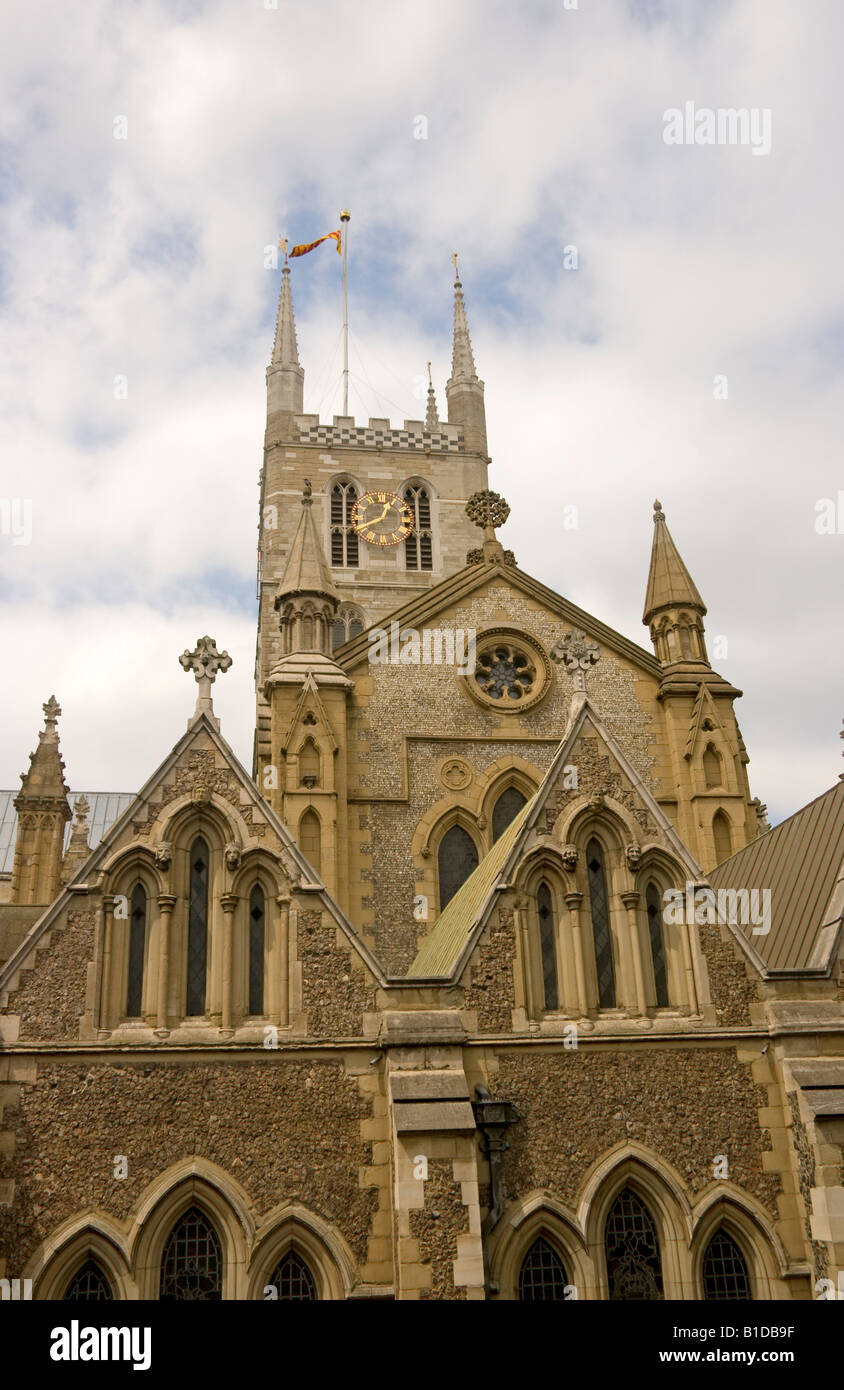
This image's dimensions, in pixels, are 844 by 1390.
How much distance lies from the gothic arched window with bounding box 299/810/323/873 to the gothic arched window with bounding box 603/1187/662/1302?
302 inches

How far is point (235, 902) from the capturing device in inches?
559

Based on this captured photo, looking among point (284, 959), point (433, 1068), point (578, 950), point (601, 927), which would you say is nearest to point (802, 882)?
point (601, 927)

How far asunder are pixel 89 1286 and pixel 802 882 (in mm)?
9971

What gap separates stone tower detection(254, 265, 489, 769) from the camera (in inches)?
2119

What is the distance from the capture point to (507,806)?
2120cm

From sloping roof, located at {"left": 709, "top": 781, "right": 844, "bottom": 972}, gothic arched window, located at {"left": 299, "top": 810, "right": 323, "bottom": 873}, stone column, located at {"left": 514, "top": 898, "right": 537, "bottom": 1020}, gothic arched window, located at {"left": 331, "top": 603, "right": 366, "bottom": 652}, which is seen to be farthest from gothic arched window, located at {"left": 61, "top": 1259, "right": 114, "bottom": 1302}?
gothic arched window, located at {"left": 331, "top": 603, "right": 366, "bottom": 652}

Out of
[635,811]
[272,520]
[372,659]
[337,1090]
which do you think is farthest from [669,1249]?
[272,520]

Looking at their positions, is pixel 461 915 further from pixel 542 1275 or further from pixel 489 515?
pixel 489 515

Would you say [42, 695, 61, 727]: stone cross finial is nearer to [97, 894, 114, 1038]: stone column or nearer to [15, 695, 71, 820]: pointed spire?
[15, 695, 71, 820]: pointed spire
